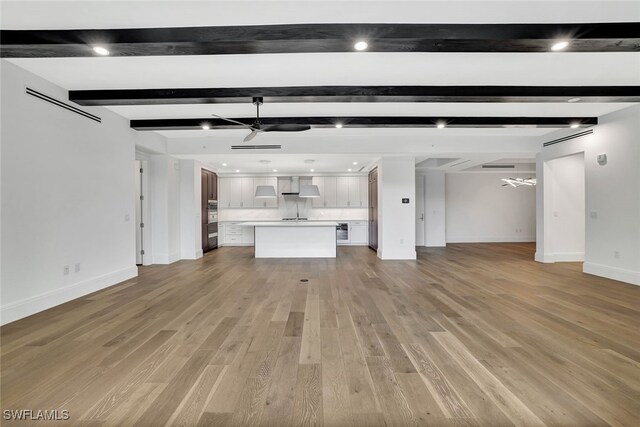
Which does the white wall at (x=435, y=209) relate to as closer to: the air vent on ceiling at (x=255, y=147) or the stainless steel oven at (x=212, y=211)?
the air vent on ceiling at (x=255, y=147)

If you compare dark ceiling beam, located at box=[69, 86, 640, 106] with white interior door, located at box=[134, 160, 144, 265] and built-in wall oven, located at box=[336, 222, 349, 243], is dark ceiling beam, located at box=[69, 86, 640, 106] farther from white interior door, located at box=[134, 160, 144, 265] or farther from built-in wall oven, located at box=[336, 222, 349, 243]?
built-in wall oven, located at box=[336, 222, 349, 243]

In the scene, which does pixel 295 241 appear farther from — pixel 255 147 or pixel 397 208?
pixel 397 208

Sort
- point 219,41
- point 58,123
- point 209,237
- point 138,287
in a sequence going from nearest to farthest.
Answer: point 219,41
point 58,123
point 138,287
point 209,237

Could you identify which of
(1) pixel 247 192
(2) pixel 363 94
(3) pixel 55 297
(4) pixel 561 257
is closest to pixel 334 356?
(2) pixel 363 94

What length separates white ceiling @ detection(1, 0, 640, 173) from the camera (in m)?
2.24

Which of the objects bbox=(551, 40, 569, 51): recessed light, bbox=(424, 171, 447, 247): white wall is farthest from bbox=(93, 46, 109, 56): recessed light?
bbox=(424, 171, 447, 247): white wall

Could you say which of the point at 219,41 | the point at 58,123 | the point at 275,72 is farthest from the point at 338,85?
the point at 58,123

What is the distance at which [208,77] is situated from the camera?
11.0ft

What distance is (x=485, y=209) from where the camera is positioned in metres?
9.93

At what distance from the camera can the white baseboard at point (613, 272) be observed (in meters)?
4.31

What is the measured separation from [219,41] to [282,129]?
63.1 inches

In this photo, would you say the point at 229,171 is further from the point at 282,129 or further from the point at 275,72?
the point at 275,72

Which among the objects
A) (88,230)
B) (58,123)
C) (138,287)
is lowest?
(138,287)

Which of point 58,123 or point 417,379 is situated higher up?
point 58,123
